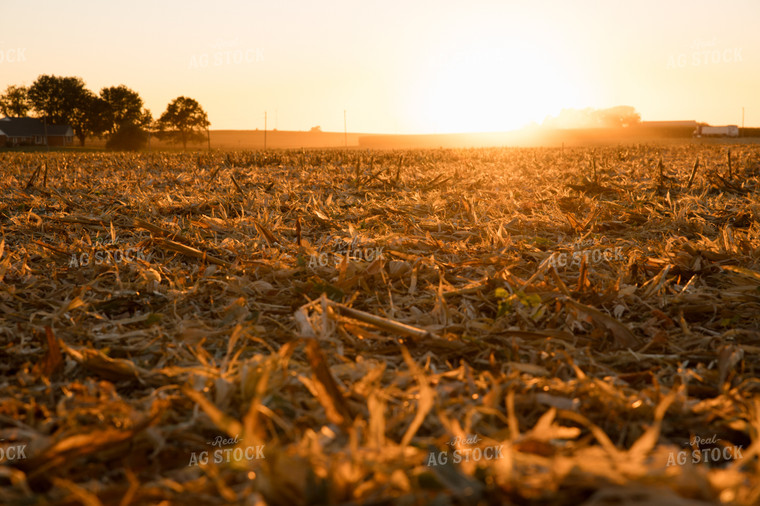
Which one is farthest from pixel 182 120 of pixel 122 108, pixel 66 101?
pixel 66 101

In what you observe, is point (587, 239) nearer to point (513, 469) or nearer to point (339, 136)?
point (513, 469)

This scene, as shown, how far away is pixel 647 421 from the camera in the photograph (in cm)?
197

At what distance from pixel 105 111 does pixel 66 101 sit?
735 centimetres

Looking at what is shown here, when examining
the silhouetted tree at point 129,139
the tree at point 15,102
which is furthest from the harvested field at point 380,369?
the tree at point 15,102

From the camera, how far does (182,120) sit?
8112 centimetres

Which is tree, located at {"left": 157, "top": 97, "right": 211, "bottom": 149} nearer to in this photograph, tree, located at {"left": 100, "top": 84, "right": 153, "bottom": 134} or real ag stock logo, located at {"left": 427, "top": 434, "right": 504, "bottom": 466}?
tree, located at {"left": 100, "top": 84, "right": 153, "bottom": 134}

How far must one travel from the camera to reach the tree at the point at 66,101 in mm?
78000

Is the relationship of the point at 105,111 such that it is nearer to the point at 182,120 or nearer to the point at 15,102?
the point at 182,120

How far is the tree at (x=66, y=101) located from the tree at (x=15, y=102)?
1424cm

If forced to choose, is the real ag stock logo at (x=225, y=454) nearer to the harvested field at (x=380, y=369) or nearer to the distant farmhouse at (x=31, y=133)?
the harvested field at (x=380, y=369)

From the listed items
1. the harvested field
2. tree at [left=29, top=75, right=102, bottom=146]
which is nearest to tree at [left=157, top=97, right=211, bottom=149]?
tree at [left=29, top=75, right=102, bottom=146]

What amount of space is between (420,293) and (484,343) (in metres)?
0.94

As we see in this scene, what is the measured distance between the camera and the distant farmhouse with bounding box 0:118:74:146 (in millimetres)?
79688

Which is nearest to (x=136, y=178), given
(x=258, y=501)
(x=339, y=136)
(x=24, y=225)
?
(x=24, y=225)
